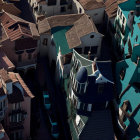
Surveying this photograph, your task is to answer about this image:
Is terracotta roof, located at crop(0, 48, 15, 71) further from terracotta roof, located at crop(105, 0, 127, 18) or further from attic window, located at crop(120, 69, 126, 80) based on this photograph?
terracotta roof, located at crop(105, 0, 127, 18)

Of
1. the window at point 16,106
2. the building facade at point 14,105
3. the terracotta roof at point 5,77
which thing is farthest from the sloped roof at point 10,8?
the window at point 16,106

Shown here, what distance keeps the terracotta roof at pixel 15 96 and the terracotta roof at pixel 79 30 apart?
877 inches

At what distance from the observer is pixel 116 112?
76.6 metres

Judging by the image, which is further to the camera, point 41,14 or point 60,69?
point 41,14

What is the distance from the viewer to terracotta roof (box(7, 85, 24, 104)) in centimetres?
6594

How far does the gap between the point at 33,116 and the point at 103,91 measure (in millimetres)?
17736

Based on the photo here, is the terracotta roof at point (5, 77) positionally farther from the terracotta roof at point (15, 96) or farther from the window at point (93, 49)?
the window at point (93, 49)

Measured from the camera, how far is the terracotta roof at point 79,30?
3314 inches

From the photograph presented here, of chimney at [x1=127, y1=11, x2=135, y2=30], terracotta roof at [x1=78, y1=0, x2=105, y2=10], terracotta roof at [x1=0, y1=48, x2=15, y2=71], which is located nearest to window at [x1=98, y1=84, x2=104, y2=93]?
terracotta roof at [x1=0, y1=48, x2=15, y2=71]

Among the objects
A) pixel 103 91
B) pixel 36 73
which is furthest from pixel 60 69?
pixel 103 91

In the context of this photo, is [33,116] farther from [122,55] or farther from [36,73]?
[122,55]

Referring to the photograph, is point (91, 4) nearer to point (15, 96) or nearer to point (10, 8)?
point (10, 8)

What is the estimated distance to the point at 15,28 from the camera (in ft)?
279

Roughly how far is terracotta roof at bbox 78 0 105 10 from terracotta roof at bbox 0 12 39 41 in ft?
55.4
